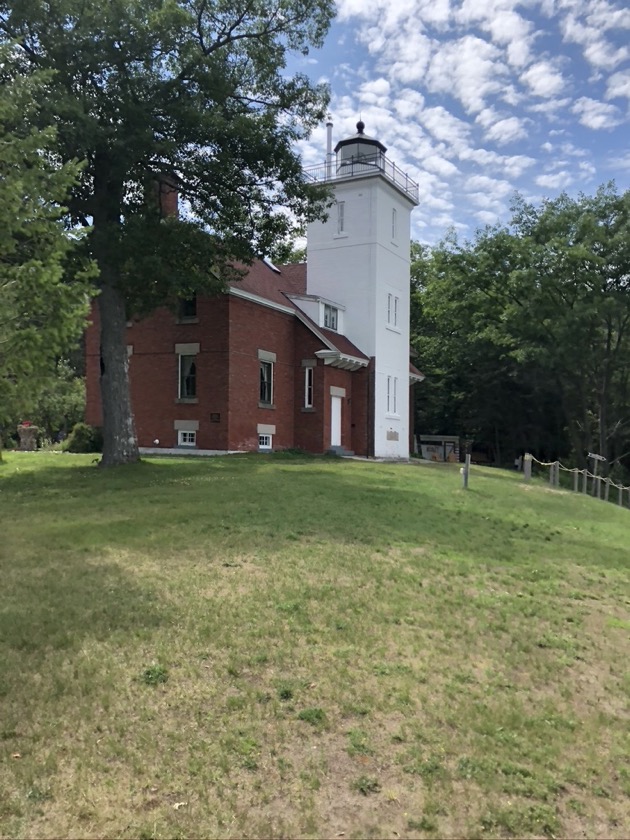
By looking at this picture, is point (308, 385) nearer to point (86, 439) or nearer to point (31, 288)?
point (86, 439)

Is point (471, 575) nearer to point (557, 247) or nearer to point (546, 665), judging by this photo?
point (546, 665)

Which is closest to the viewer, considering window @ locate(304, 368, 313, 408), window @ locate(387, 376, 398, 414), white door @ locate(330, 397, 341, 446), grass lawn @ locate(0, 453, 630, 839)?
grass lawn @ locate(0, 453, 630, 839)

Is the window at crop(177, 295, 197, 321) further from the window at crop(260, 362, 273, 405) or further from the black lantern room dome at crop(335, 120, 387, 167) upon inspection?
the black lantern room dome at crop(335, 120, 387, 167)

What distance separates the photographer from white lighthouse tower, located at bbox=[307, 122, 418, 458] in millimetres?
29250

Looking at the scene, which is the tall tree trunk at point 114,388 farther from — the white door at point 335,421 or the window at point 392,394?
the window at point 392,394

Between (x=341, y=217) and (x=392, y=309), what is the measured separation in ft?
15.3

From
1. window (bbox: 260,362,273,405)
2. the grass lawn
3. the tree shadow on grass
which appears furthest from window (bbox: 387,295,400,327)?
the tree shadow on grass

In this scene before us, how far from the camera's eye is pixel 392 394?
3125 cm

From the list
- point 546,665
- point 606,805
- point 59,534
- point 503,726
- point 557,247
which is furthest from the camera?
point 557,247

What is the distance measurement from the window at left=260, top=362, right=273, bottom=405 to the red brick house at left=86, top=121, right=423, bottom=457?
0.04 m

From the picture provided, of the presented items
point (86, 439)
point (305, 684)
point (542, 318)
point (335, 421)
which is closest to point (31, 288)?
point (305, 684)

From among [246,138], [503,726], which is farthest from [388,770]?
[246,138]

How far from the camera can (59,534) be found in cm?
930

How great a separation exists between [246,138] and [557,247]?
1860cm
